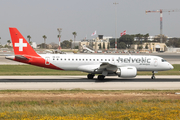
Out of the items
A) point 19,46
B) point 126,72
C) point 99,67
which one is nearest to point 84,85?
point 99,67

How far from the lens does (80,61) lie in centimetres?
3162

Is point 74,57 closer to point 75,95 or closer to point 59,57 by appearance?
point 59,57

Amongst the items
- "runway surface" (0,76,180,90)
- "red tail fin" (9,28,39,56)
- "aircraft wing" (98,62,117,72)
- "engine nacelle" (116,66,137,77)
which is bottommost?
"runway surface" (0,76,180,90)

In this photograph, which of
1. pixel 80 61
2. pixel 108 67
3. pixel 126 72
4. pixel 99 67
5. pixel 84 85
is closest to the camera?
pixel 84 85

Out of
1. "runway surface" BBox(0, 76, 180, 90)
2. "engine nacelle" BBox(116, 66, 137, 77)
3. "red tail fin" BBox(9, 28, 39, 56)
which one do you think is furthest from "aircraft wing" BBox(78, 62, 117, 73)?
"red tail fin" BBox(9, 28, 39, 56)

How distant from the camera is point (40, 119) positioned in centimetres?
1147

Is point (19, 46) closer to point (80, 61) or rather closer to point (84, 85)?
point (80, 61)

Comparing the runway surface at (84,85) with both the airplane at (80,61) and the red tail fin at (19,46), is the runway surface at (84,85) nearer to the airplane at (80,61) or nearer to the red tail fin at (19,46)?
the airplane at (80,61)

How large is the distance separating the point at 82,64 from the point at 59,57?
298cm

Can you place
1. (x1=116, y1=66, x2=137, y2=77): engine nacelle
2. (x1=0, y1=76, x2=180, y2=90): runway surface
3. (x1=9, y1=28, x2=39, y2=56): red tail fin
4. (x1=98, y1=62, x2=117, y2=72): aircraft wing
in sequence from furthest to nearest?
1. (x1=9, y1=28, x2=39, y2=56): red tail fin
2. (x1=98, y1=62, x2=117, y2=72): aircraft wing
3. (x1=116, y1=66, x2=137, y2=77): engine nacelle
4. (x1=0, y1=76, x2=180, y2=90): runway surface

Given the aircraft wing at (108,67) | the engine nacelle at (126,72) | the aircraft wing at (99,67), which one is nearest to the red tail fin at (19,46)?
the aircraft wing at (99,67)

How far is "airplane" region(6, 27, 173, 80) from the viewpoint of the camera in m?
30.2

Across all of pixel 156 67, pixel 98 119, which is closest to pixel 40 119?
pixel 98 119

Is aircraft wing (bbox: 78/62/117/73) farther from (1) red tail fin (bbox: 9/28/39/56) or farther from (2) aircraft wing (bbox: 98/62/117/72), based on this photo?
(1) red tail fin (bbox: 9/28/39/56)
